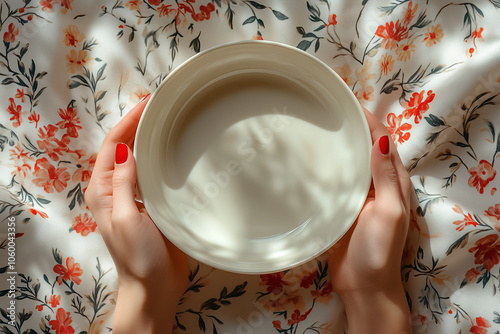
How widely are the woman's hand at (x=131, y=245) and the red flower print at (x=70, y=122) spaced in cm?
12

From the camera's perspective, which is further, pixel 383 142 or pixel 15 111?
pixel 15 111

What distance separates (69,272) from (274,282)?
466 millimetres

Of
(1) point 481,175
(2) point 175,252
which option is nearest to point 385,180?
(1) point 481,175

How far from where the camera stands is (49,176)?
1039mm

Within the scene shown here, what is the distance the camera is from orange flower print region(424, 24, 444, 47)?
0.98m

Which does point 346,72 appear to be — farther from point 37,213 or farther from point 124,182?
point 37,213

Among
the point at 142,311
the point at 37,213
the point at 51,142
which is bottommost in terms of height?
the point at 142,311

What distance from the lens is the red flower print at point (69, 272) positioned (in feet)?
3.30

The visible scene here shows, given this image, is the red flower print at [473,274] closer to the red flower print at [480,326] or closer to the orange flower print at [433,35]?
the red flower print at [480,326]

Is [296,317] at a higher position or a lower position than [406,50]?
lower

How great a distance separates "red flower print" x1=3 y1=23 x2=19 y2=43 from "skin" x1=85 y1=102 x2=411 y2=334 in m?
0.34

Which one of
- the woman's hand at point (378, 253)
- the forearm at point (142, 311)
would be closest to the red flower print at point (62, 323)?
the forearm at point (142, 311)

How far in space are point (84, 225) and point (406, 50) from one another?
0.84 m

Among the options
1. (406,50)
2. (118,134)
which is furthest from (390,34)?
(118,134)
